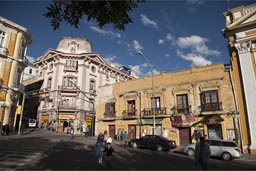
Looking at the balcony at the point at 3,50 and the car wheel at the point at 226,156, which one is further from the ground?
the balcony at the point at 3,50

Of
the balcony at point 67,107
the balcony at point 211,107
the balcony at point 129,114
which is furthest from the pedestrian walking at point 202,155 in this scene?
the balcony at point 67,107

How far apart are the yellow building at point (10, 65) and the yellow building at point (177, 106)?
A: 1233 cm

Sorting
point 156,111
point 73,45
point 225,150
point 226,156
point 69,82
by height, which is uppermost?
point 73,45

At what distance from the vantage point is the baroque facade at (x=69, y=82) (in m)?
38.5

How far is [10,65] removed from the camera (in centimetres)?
2634

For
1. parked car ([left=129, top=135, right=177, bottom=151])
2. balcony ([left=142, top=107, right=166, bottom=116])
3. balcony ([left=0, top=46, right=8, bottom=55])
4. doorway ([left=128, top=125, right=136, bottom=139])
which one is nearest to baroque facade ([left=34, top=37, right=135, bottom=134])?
balcony ([left=0, top=46, right=8, bottom=55])

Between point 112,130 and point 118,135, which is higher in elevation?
point 112,130

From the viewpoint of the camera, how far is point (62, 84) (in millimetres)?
40312

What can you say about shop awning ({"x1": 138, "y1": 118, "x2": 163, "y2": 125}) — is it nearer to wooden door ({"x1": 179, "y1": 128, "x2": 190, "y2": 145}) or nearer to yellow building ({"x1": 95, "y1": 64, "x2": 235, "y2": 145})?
yellow building ({"x1": 95, "y1": 64, "x2": 235, "y2": 145})

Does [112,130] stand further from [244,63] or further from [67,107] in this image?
[244,63]

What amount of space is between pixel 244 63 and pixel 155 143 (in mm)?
11369

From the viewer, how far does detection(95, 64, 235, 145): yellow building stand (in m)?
19.9

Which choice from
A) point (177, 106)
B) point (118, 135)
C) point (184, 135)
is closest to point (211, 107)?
point (177, 106)

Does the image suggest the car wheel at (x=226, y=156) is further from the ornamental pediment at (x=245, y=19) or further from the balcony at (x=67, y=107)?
the balcony at (x=67, y=107)
